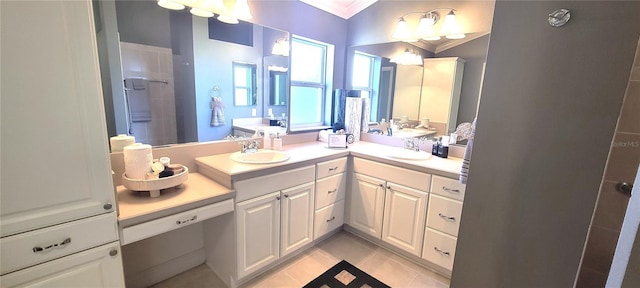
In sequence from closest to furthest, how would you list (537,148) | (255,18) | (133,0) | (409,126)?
(537,148) → (133,0) → (255,18) → (409,126)

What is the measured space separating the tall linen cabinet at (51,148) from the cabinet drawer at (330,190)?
57.2 inches

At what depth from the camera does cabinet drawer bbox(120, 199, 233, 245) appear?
1.26 metres

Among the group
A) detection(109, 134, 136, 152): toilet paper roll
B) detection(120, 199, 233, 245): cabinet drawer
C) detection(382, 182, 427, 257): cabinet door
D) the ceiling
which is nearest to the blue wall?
detection(109, 134, 136, 152): toilet paper roll

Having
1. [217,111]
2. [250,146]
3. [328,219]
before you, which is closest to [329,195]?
[328,219]

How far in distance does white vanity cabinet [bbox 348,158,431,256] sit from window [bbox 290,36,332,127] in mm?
848

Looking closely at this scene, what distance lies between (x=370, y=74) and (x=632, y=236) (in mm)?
2572

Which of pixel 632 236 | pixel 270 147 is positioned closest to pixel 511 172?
pixel 632 236

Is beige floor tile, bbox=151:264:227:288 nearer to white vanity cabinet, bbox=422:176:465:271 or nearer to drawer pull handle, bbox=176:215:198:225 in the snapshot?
drawer pull handle, bbox=176:215:198:225

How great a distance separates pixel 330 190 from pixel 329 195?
0.16 ft

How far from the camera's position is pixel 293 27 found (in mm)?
2430

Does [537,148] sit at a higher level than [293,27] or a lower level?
lower

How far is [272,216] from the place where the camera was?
1911 mm

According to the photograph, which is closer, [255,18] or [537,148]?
[537,148]

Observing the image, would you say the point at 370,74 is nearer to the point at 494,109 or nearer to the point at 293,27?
the point at 293,27
